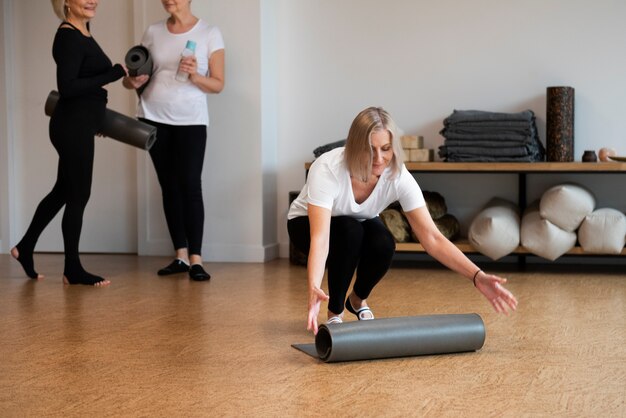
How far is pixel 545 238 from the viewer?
4.45m

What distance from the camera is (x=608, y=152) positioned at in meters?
4.55

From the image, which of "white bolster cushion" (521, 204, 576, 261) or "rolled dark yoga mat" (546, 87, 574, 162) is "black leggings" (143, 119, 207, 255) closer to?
"white bolster cushion" (521, 204, 576, 261)

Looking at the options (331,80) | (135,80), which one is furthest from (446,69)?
(135,80)

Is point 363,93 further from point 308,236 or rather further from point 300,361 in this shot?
point 300,361

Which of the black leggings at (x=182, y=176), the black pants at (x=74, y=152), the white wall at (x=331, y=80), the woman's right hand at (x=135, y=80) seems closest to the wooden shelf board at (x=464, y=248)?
the white wall at (x=331, y=80)

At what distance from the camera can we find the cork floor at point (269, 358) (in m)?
2.09

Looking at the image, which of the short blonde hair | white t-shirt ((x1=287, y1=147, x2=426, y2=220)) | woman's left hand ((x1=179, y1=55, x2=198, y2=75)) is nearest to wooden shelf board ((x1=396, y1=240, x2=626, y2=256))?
woman's left hand ((x1=179, y1=55, x2=198, y2=75))

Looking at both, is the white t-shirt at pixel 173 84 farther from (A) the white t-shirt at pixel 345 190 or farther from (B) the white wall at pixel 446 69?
(A) the white t-shirt at pixel 345 190

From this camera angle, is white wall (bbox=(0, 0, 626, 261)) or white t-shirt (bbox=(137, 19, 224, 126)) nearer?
white t-shirt (bbox=(137, 19, 224, 126))

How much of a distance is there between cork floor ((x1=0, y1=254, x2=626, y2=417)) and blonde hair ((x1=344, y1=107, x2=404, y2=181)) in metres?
0.56

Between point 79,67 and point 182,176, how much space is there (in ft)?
2.45

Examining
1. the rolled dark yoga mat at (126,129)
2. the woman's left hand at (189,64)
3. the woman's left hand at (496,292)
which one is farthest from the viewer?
the woman's left hand at (189,64)

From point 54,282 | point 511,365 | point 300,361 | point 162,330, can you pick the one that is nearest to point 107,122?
point 54,282

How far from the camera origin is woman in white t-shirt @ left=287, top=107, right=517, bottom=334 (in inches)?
102
